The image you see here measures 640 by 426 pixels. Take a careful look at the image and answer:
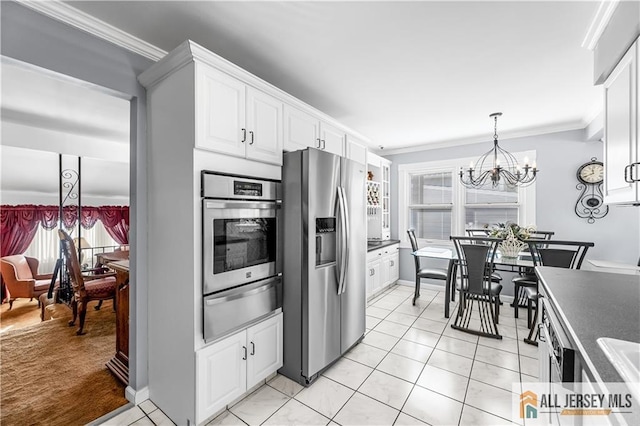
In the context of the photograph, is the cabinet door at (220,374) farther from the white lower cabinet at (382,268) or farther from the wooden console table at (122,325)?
the white lower cabinet at (382,268)

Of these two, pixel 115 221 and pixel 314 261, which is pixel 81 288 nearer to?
pixel 314 261

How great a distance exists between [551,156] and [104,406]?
582 centimetres

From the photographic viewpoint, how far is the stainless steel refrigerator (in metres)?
2.16

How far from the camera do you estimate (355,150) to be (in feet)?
11.2

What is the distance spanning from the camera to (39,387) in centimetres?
214

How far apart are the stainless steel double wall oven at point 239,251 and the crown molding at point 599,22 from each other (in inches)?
93.2

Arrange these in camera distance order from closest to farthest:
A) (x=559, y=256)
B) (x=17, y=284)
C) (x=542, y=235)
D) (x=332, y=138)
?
(x=559, y=256)
(x=332, y=138)
(x=542, y=235)
(x=17, y=284)

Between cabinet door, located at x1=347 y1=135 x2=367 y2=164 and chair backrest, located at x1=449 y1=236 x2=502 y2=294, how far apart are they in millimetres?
1542

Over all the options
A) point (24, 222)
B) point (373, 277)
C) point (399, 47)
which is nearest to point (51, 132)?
point (24, 222)

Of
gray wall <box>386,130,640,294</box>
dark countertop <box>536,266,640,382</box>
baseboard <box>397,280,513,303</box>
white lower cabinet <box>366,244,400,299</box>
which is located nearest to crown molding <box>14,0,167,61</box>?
dark countertop <box>536,266,640,382</box>

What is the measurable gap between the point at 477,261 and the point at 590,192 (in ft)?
7.00

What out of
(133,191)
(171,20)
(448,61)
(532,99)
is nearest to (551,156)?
(532,99)

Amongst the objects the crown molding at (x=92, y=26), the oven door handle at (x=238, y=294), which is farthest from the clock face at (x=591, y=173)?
the crown molding at (x=92, y=26)

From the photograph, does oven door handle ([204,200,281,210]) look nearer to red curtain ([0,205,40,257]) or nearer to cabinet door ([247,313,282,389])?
cabinet door ([247,313,282,389])
